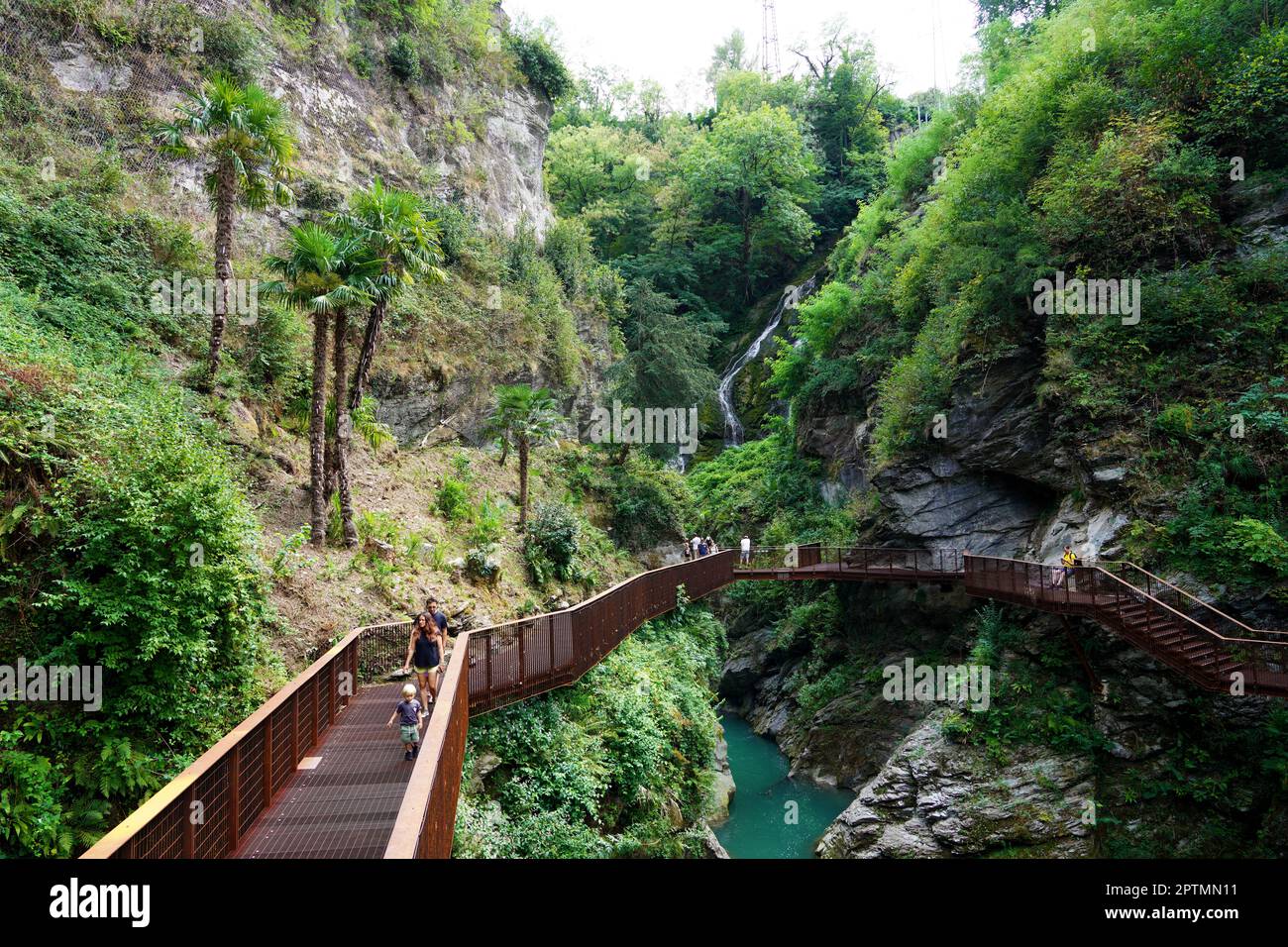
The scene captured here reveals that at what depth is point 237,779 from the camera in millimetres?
5469

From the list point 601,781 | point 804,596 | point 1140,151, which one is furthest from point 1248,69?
point 601,781

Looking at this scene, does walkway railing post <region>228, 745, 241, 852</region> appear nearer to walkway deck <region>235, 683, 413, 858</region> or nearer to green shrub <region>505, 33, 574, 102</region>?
walkway deck <region>235, 683, 413, 858</region>

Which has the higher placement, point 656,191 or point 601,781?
point 656,191

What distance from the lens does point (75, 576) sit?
738cm

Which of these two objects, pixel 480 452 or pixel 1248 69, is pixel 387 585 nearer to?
pixel 480 452

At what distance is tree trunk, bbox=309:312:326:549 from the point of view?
12.7 meters

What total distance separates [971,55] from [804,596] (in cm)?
2424

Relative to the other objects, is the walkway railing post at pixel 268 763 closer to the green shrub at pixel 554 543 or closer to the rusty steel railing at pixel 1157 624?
the green shrub at pixel 554 543

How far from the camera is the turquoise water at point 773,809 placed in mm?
16531
